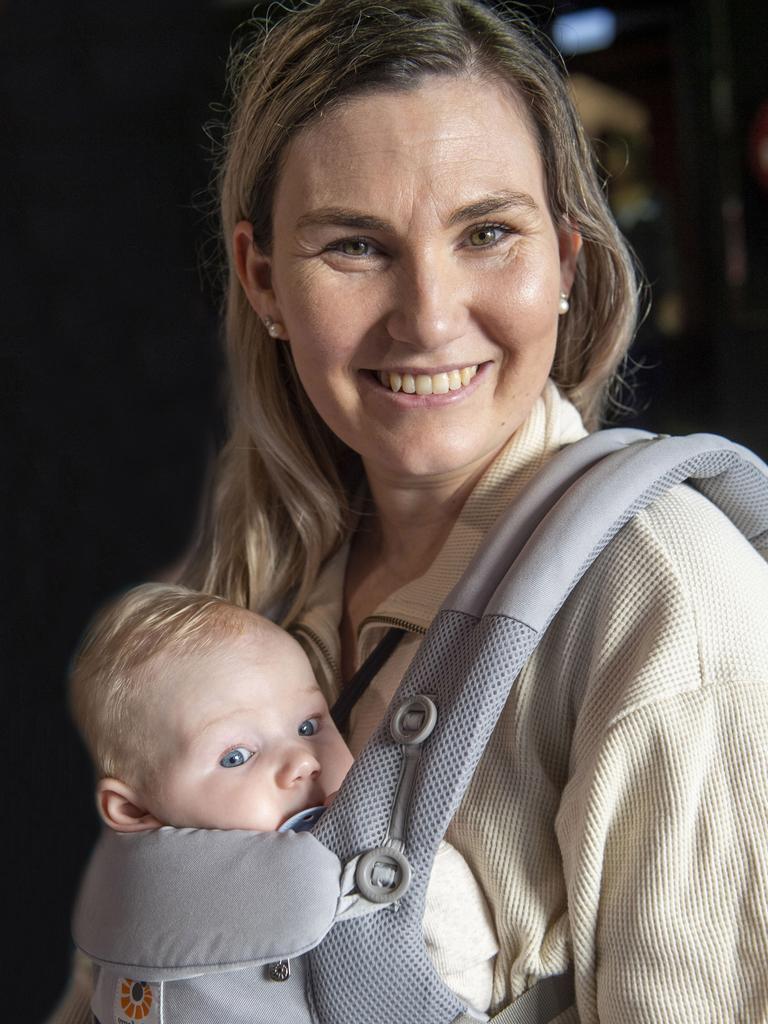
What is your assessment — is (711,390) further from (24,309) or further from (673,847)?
(673,847)

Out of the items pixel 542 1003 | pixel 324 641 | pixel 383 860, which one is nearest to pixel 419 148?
pixel 324 641

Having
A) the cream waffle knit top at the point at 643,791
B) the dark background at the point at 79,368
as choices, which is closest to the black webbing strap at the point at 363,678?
the cream waffle knit top at the point at 643,791

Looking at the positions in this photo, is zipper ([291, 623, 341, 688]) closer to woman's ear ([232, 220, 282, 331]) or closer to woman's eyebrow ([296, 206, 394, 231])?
woman's ear ([232, 220, 282, 331])

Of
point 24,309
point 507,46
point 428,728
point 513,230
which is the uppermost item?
point 507,46

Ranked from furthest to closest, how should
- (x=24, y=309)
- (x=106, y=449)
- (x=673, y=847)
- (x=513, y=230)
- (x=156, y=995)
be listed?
(x=106, y=449) → (x=24, y=309) → (x=513, y=230) → (x=156, y=995) → (x=673, y=847)

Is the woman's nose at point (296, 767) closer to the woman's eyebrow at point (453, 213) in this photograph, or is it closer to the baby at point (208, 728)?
the baby at point (208, 728)

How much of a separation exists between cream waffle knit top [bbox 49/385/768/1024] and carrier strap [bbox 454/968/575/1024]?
0.04ft

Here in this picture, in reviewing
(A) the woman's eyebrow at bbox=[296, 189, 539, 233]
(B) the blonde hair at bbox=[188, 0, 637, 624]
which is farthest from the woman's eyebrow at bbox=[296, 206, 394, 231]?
(B) the blonde hair at bbox=[188, 0, 637, 624]

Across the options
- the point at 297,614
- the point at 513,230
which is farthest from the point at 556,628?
the point at 297,614

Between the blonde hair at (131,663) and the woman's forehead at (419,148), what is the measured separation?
50 cm

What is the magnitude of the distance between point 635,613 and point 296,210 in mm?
658

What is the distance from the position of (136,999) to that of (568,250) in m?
1.02

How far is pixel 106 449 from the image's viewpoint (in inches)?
99.0

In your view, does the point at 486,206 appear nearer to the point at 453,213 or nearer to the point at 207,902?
the point at 453,213
